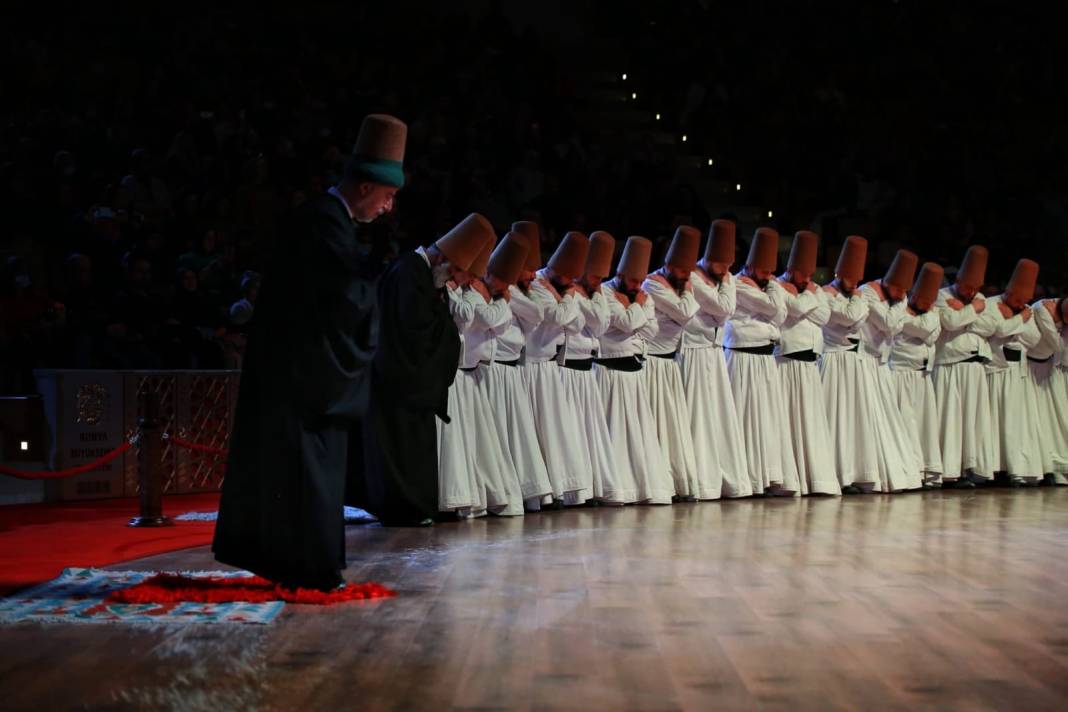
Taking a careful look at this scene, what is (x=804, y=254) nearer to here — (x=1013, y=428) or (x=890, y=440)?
(x=890, y=440)

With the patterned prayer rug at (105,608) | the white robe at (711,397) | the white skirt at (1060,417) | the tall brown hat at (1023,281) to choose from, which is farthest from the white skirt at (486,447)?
the white skirt at (1060,417)

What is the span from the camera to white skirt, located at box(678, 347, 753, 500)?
10672 millimetres

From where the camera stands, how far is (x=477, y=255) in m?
8.86

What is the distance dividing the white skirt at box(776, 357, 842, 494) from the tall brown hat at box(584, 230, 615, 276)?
1.76 metres

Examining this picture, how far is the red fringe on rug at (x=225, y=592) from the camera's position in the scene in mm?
5930

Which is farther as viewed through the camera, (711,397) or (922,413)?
(922,413)

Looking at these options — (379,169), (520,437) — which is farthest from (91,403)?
(379,169)

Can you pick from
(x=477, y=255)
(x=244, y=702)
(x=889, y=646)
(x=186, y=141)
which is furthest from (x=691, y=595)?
(x=186, y=141)

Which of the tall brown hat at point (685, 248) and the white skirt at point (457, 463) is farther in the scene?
the tall brown hat at point (685, 248)

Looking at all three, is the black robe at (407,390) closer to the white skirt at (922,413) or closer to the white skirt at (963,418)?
the white skirt at (922,413)

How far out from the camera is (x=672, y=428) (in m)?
10.6

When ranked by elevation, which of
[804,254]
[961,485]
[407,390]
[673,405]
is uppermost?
[804,254]

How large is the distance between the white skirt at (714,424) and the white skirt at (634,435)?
0.40 meters

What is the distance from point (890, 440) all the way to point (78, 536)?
6.54 meters
